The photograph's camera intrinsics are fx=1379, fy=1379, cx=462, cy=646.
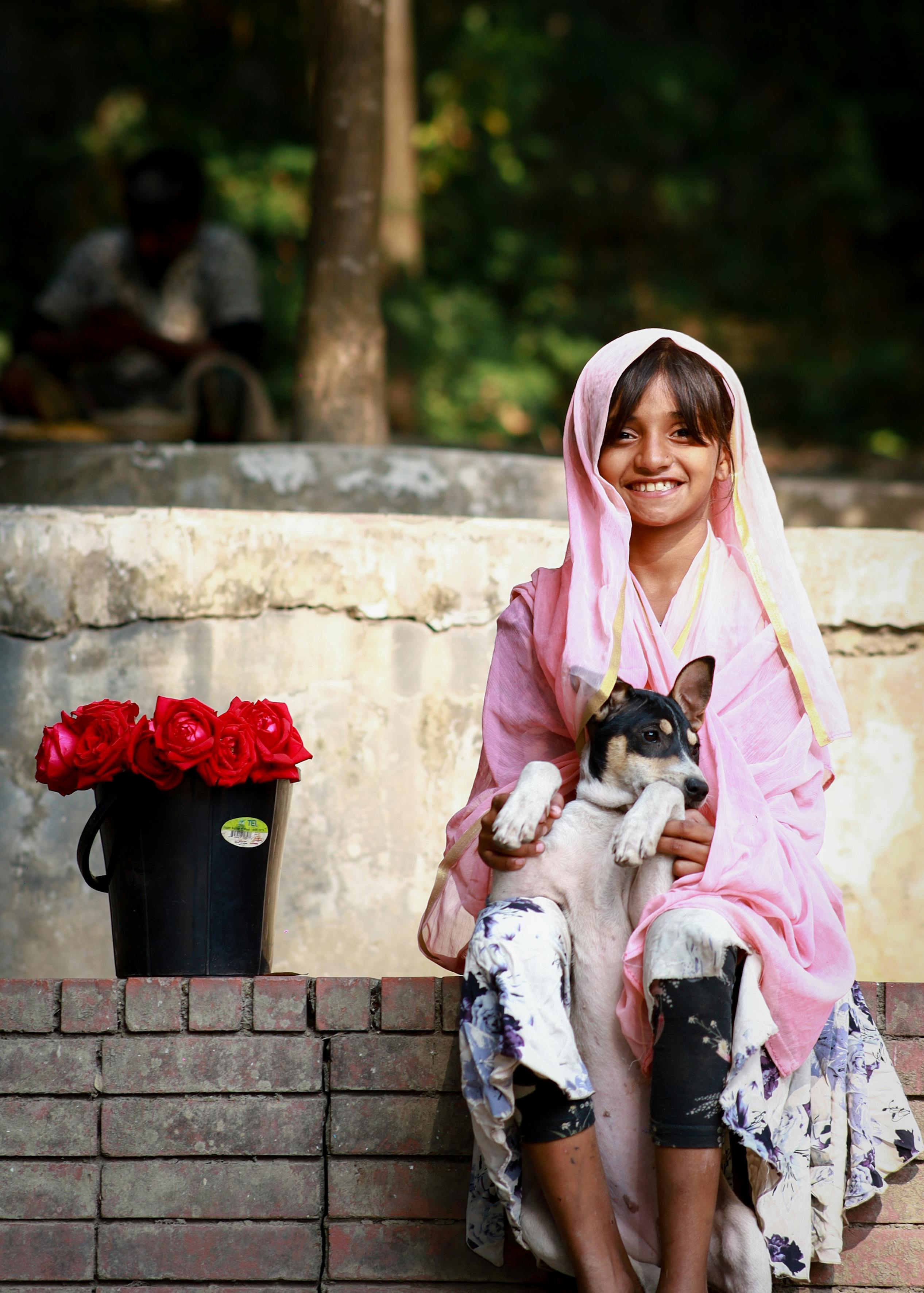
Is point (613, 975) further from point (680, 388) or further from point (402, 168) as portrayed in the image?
point (402, 168)

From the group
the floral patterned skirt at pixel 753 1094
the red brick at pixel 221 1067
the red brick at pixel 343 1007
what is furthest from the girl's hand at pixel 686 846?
the red brick at pixel 221 1067

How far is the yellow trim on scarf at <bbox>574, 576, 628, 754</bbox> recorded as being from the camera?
81.8 inches

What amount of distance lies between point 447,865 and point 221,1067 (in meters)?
0.47

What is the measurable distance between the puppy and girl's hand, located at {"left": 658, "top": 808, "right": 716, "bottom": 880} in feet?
0.04

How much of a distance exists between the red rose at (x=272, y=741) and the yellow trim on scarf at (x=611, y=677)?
479 mm

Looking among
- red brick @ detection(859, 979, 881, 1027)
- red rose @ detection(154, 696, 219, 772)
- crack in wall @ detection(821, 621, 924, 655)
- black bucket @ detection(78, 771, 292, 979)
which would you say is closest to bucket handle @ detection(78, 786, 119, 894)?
black bucket @ detection(78, 771, 292, 979)

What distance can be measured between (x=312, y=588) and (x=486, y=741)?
0.90 meters

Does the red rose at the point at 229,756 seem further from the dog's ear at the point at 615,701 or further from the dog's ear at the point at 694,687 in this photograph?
the dog's ear at the point at 694,687

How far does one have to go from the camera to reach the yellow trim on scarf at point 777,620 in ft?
7.15

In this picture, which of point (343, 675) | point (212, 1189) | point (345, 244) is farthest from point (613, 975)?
point (345, 244)

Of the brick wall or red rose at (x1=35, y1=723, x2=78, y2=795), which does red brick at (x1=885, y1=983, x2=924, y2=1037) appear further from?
red rose at (x1=35, y1=723, x2=78, y2=795)

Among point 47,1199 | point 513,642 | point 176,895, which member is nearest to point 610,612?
point 513,642

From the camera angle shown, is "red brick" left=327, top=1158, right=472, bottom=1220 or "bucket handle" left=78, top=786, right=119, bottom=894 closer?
"red brick" left=327, top=1158, right=472, bottom=1220

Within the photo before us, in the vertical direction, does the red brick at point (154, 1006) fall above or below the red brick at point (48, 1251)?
above
